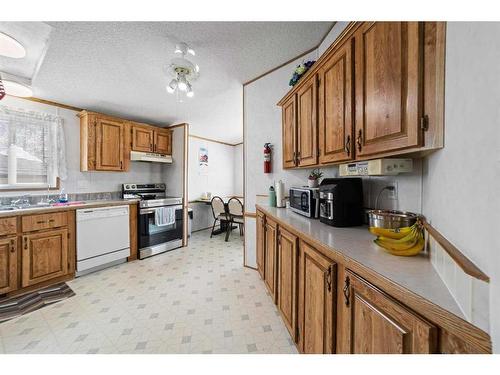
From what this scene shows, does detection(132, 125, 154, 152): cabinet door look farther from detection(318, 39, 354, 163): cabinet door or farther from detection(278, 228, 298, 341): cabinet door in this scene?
detection(318, 39, 354, 163): cabinet door

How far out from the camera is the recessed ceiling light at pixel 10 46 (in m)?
1.34

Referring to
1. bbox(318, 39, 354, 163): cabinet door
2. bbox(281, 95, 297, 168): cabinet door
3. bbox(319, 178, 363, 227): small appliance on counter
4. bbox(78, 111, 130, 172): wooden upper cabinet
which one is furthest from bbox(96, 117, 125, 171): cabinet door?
bbox(319, 178, 363, 227): small appliance on counter

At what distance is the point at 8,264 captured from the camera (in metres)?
2.11

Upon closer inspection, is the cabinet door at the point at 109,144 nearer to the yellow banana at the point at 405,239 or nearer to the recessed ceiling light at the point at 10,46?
the recessed ceiling light at the point at 10,46

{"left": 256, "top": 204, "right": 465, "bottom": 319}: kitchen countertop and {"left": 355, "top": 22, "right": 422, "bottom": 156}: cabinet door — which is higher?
{"left": 355, "top": 22, "right": 422, "bottom": 156}: cabinet door

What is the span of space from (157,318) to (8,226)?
6.12ft

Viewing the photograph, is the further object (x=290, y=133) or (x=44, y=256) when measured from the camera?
(x=44, y=256)

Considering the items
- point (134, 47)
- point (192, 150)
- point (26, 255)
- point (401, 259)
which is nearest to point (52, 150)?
point (26, 255)

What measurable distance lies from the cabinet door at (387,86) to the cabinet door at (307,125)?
0.45m

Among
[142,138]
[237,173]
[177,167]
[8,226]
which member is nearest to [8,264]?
[8,226]

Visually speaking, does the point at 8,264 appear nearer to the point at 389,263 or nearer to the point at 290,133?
the point at 290,133

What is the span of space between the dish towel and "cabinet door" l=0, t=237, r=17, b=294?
1520 millimetres

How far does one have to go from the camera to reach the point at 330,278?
3.12ft

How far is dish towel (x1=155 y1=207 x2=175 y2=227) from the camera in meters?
3.32
